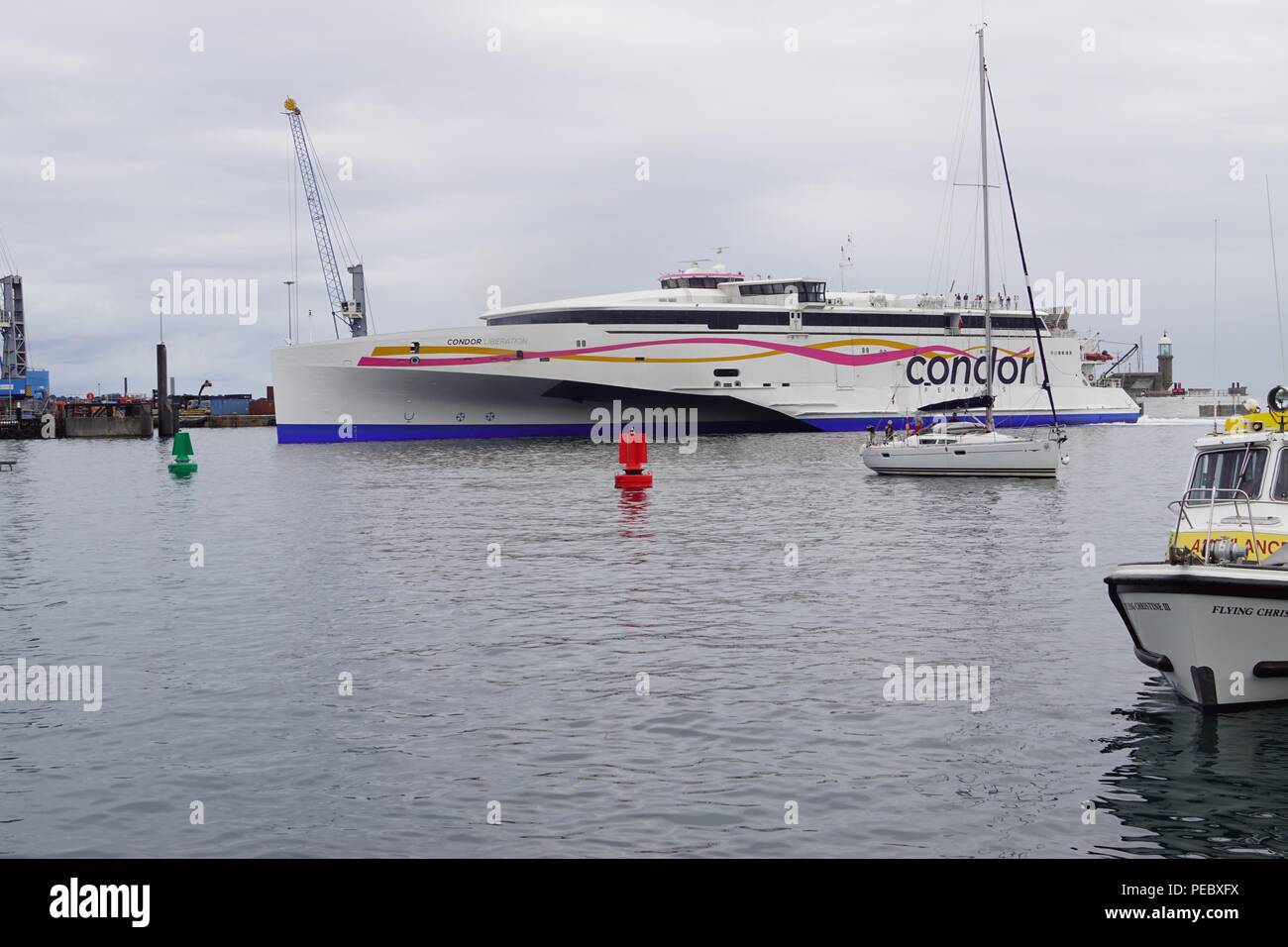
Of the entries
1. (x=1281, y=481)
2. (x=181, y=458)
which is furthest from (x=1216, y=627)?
(x=181, y=458)

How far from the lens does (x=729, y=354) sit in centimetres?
9275

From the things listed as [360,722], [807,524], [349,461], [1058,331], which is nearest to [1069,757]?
[360,722]

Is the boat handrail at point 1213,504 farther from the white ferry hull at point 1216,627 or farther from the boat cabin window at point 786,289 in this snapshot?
the boat cabin window at point 786,289

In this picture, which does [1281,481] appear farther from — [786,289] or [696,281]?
[696,281]

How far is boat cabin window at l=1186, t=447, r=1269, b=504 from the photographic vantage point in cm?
1648

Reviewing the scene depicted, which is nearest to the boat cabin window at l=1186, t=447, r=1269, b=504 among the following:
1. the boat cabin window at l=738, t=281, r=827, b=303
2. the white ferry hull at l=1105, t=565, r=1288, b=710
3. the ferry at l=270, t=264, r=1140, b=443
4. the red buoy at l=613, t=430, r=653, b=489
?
the white ferry hull at l=1105, t=565, r=1288, b=710

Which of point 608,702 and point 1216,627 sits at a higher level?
point 1216,627

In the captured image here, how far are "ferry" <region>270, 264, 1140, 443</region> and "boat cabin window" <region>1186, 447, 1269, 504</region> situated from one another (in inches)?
2511

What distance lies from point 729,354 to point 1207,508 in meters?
76.4

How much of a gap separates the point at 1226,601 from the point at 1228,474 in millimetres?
3383

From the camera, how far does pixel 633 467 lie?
1925 inches

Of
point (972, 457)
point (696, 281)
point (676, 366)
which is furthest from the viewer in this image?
point (696, 281)

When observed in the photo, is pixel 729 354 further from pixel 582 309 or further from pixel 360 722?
pixel 360 722
